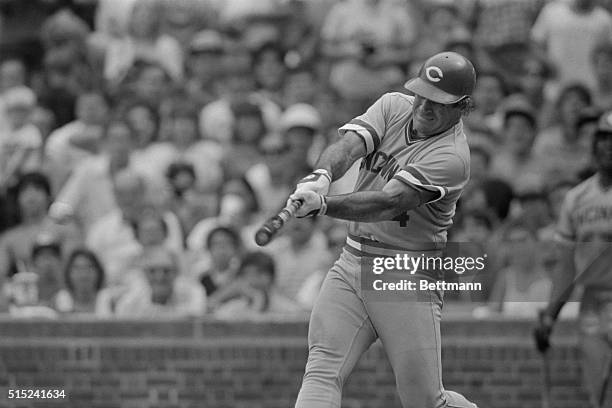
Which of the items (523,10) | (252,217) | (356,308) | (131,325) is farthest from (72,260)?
(523,10)

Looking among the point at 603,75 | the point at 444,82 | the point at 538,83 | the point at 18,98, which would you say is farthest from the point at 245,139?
the point at 444,82

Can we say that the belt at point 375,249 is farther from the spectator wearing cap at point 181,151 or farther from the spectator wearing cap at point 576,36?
the spectator wearing cap at point 576,36

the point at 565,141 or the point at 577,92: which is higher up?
the point at 577,92

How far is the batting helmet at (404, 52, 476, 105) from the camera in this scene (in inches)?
236

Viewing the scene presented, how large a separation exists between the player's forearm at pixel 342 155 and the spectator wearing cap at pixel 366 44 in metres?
5.45

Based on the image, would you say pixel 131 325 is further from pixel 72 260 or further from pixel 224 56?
pixel 224 56

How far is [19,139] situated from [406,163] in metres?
6.40

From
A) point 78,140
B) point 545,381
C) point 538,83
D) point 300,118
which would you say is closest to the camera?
point 545,381

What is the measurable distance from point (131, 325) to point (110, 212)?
81.0 inches

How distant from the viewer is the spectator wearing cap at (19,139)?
1150 centimetres

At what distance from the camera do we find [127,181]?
1052 cm

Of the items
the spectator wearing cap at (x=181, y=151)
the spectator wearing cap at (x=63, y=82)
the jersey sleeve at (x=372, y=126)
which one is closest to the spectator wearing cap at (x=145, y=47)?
the spectator wearing cap at (x=63, y=82)

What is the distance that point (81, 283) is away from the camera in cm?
948

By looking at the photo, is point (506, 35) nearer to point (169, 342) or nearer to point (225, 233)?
point (225, 233)
